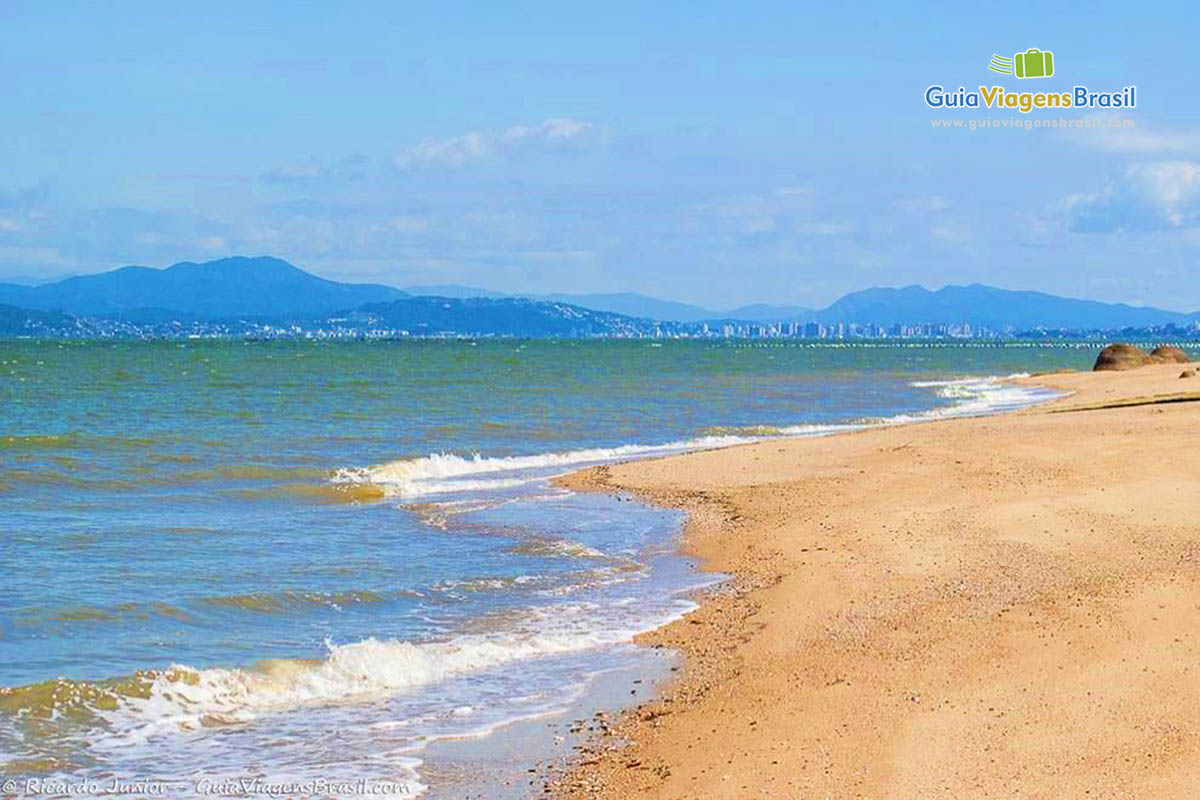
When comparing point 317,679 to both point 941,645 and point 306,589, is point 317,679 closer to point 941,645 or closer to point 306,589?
point 306,589

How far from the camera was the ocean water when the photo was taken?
10086mm

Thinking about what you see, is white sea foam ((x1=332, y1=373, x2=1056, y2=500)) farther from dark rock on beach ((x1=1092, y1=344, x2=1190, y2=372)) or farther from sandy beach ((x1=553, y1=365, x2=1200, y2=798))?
dark rock on beach ((x1=1092, y1=344, x2=1190, y2=372))

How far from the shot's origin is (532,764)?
29.8 ft

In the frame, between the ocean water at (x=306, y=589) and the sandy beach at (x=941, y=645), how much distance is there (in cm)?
120

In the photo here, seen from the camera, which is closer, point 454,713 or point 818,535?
point 454,713

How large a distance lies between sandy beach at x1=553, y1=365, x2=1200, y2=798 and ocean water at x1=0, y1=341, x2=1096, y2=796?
120 centimetres

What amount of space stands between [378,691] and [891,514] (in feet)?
30.5

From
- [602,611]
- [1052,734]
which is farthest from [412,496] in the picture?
[1052,734]

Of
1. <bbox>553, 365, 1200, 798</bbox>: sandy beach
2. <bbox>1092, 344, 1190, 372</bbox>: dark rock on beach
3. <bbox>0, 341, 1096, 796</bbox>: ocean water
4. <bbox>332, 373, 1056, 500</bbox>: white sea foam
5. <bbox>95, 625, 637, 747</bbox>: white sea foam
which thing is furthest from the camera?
<bbox>1092, 344, 1190, 372</bbox>: dark rock on beach

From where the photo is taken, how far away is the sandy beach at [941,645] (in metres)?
8.31

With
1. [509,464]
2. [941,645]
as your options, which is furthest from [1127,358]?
[941,645]

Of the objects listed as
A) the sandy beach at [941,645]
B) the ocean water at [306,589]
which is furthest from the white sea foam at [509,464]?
the sandy beach at [941,645]

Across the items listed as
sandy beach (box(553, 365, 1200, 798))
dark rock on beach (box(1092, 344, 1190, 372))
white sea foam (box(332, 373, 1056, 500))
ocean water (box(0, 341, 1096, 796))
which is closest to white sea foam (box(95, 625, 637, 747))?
ocean water (box(0, 341, 1096, 796))

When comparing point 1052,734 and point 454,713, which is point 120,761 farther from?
point 1052,734
